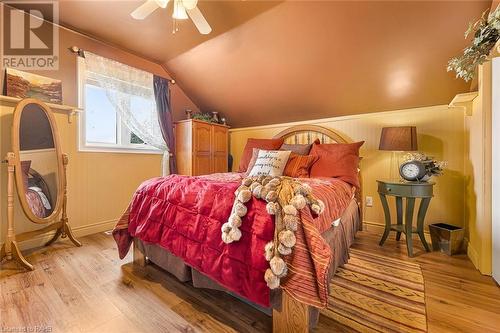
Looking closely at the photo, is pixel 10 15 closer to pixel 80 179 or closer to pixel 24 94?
pixel 24 94

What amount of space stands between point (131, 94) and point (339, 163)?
2.88 m

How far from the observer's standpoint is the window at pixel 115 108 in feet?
8.94

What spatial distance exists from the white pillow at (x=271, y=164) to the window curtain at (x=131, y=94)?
1769 millimetres

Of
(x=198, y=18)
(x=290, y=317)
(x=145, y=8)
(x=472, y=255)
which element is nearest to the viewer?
(x=290, y=317)

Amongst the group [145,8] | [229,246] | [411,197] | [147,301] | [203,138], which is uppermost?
[145,8]

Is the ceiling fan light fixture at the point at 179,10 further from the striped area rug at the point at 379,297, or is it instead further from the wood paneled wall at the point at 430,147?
the striped area rug at the point at 379,297

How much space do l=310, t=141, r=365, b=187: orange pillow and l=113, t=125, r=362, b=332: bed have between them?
6.1 inches

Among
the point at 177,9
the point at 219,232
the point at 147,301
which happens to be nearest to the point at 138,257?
the point at 147,301

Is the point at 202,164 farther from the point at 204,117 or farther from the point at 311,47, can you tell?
the point at 311,47

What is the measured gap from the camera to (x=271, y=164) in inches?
92.2

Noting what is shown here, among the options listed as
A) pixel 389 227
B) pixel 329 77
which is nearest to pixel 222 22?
pixel 329 77

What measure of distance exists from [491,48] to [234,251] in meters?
2.17

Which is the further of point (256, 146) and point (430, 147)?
point (256, 146)

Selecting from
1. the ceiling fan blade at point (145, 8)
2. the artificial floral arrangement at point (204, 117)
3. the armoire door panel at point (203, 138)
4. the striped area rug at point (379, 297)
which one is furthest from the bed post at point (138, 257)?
the artificial floral arrangement at point (204, 117)
